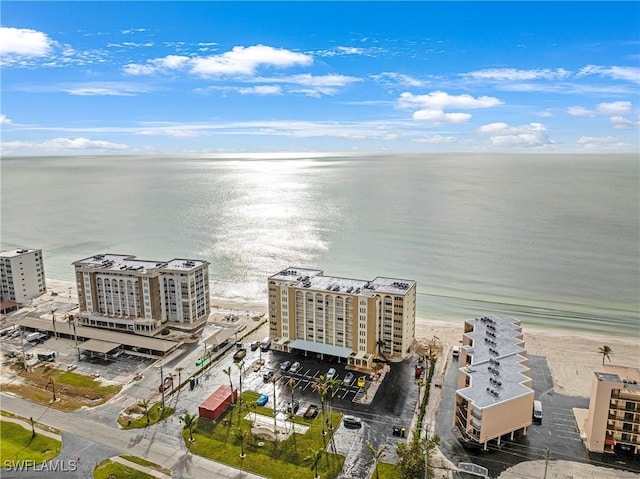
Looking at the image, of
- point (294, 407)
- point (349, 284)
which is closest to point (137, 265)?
point (349, 284)

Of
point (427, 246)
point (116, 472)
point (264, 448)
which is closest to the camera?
point (116, 472)

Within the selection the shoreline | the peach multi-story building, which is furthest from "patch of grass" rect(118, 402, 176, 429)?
the shoreline

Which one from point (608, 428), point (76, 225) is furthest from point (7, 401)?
point (76, 225)

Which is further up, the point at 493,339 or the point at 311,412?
the point at 493,339

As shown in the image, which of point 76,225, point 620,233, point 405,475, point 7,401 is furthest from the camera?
point 76,225

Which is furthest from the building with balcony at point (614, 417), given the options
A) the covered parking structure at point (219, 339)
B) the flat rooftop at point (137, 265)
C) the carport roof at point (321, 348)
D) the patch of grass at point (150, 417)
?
the flat rooftop at point (137, 265)

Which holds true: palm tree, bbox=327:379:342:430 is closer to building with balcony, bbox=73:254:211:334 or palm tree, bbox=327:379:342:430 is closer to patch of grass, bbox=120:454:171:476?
patch of grass, bbox=120:454:171:476

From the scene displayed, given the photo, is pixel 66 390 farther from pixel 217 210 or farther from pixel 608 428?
pixel 217 210

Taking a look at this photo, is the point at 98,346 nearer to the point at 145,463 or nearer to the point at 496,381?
the point at 145,463
